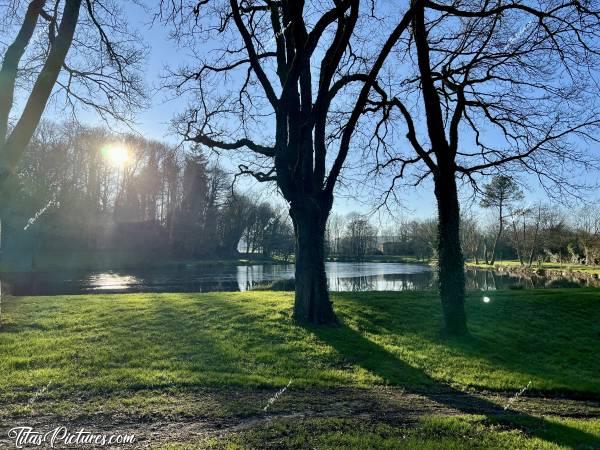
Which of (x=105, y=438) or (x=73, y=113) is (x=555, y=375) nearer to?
(x=105, y=438)

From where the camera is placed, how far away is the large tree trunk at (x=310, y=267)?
10.2m

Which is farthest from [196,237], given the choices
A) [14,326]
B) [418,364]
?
[418,364]

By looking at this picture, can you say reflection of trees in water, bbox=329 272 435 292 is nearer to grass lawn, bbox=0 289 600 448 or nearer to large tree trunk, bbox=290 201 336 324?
grass lawn, bbox=0 289 600 448

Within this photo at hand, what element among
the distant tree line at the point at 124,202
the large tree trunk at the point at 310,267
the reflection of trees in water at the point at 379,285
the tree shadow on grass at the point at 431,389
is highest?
the distant tree line at the point at 124,202

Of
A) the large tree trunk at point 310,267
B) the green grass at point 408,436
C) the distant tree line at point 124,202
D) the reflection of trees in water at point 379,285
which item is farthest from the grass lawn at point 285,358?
the distant tree line at point 124,202

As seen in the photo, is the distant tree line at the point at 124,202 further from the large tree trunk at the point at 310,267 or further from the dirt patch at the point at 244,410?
the dirt patch at the point at 244,410

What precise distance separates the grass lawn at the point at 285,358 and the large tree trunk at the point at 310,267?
1.60 ft

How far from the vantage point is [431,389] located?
6.72m

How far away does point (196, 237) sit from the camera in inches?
2248

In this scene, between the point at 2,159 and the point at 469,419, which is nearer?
the point at 2,159

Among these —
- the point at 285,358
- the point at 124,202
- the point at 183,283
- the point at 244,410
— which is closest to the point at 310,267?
the point at 285,358

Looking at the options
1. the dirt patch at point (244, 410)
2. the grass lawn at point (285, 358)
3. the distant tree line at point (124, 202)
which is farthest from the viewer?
the distant tree line at point (124, 202)

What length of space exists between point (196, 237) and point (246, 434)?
54.4m

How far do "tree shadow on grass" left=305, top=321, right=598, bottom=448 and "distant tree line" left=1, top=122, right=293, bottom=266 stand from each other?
27379 mm
